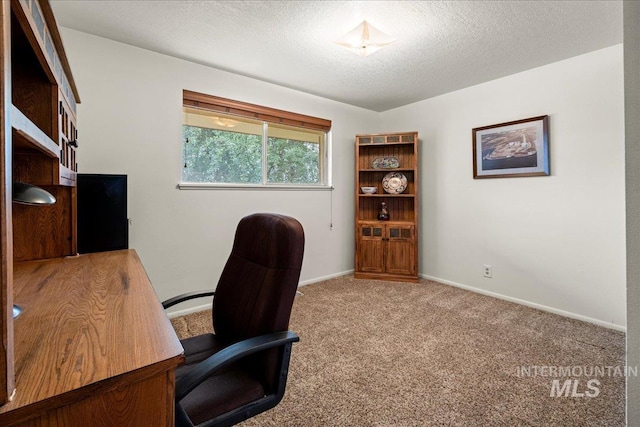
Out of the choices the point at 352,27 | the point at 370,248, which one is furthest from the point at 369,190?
the point at 352,27

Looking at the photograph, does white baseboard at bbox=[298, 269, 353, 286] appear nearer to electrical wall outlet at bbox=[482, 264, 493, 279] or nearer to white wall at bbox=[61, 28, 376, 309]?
white wall at bbox=[61, 28, 376, 309]

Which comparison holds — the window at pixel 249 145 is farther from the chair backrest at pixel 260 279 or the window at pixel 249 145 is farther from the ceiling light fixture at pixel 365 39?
the chair backrest at pixel 260 279

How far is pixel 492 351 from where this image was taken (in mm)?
2174

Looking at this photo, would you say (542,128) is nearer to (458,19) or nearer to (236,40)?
(458,19)

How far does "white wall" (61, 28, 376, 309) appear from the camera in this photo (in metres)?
2.44

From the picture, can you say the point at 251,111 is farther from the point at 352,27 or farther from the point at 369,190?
the point at 369,190

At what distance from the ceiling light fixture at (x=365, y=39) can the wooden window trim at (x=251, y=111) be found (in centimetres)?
134

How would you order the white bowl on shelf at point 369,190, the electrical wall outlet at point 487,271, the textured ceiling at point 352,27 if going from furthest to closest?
1. the white bowl on shelf at point 369,190
2. the electrical wall outlet at point 487,271
3. the textured ceiling at point 352,27

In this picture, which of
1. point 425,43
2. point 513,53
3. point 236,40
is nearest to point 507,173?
point 513,53

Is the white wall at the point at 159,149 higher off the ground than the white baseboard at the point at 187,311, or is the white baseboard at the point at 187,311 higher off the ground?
the white wall at the point at 159,149

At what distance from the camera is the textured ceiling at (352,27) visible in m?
2.04

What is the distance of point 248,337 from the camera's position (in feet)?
3.98

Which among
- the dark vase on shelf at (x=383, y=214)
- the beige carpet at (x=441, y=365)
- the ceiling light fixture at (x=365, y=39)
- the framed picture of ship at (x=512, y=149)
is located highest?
the ceiling light fixture at (x=365, y=39)

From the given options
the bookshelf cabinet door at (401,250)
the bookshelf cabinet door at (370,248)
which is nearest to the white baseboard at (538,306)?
the bookshelf cabinet door at (401,250)
